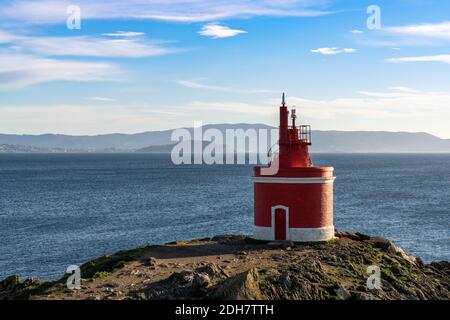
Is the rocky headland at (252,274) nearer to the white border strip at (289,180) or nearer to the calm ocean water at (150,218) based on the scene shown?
the white border strip at (289,180)

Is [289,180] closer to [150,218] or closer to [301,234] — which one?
[301,234]

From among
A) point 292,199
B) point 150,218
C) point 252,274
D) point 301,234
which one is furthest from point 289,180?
point 150,218

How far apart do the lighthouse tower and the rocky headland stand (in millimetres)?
818

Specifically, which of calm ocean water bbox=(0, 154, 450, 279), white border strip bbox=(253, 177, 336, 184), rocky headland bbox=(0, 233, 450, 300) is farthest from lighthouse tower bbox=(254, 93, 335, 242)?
calm ocean water bbox=(0, 154, 450, 279)

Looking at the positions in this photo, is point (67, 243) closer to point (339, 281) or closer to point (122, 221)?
point (122, 221)

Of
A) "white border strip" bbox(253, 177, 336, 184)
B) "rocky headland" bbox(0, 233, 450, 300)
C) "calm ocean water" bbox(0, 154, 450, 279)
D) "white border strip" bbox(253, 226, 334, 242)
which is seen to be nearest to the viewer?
"rocky headland" bbox(0, 233, 450, 300)

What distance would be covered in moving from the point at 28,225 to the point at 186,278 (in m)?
39.8

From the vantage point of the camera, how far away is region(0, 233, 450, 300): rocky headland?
66.7 feet

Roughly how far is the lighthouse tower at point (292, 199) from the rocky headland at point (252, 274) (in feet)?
2.69

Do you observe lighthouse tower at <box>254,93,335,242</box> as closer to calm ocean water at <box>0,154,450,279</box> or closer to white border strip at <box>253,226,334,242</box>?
white border strip at <box>253,226,334,242</box>

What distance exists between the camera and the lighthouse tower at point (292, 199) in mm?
29375

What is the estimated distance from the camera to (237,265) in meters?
24.7

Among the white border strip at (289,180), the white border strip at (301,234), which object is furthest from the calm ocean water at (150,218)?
the white border strip at (289,180)
